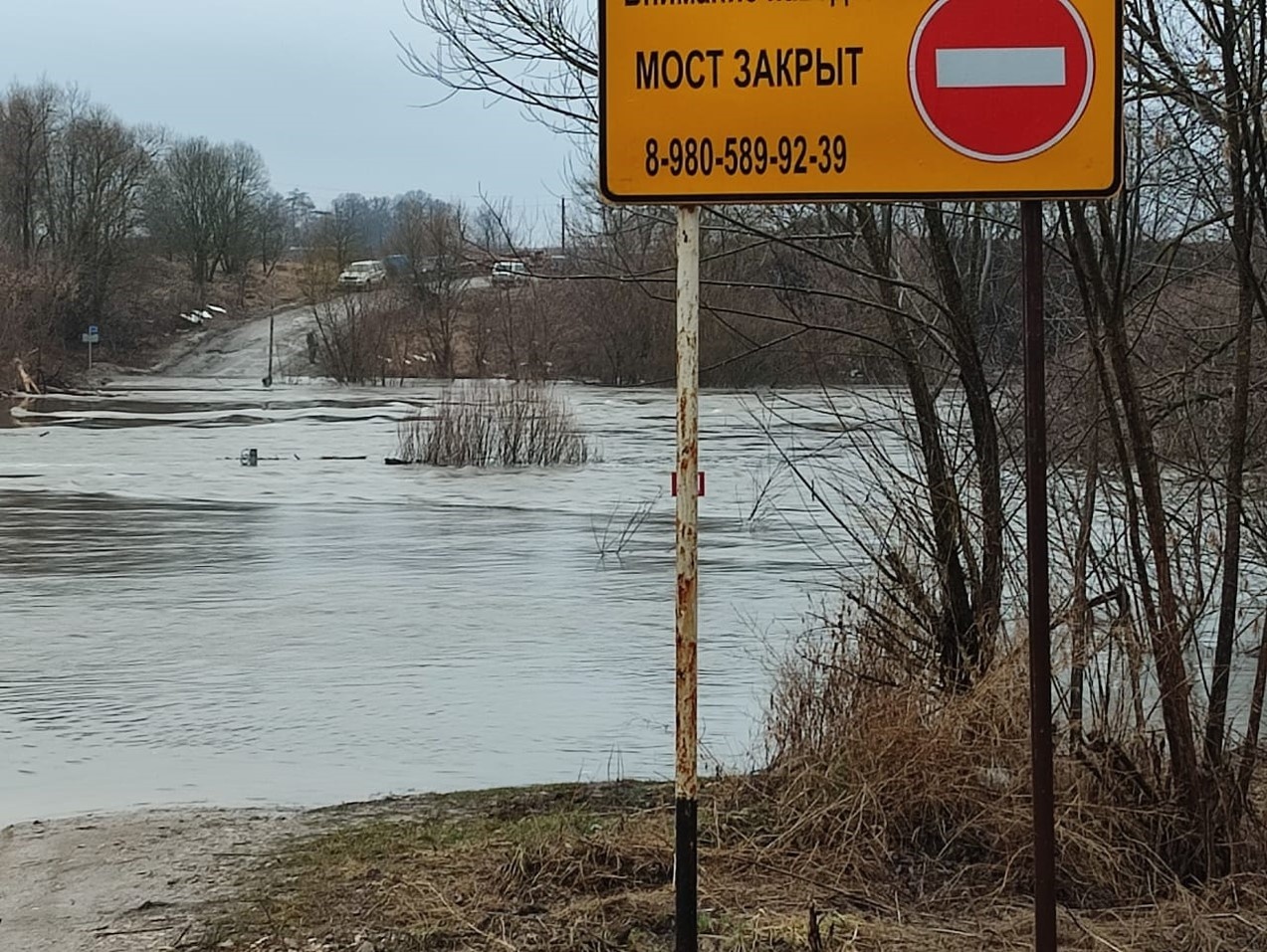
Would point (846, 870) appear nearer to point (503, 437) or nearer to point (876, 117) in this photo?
point (876, 117)

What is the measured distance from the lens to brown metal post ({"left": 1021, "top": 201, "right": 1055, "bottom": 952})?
3631mm

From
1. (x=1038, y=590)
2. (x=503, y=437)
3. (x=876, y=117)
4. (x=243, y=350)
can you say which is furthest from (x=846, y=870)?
(x=243, y=350)

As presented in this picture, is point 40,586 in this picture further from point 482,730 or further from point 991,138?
point 991,138

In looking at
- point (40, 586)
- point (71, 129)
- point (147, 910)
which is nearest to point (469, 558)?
point (40, 586)

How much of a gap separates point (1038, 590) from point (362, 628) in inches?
350

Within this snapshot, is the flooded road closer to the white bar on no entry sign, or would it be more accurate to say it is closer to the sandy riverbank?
the sandy riverbank

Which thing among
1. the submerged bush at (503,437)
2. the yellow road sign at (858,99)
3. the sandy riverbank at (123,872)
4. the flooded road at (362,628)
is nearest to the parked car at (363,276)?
the submerged bush at (503,437)

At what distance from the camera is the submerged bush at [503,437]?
2747cm

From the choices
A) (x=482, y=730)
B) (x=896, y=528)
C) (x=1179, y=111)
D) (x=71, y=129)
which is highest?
(x=71, y=129)

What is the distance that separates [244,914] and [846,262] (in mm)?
3701

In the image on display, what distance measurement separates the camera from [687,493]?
3730 millimetres

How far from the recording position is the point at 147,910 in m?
5.10

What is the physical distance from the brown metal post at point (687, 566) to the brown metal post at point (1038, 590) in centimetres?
76

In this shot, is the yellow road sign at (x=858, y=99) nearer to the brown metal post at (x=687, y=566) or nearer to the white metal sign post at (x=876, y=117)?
the white metal sign post at (x=876, y=117)
